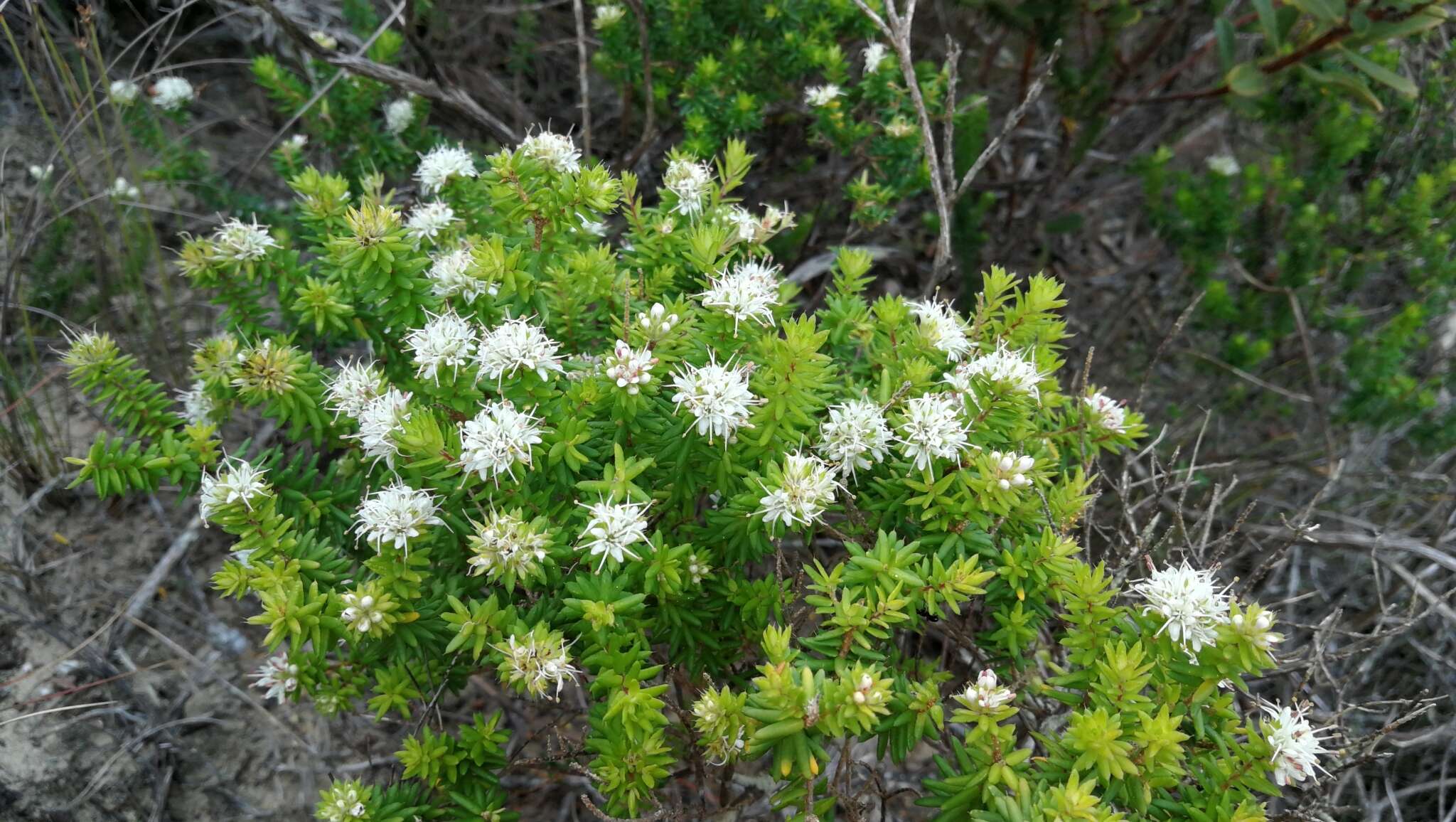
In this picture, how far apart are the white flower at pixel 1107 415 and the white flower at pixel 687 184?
3.37ft

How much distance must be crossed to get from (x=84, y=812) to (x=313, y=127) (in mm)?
2260

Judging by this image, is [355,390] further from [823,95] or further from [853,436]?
[823,95]

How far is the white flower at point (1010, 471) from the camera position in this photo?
1.70m

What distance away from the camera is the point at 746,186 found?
376 centimetres

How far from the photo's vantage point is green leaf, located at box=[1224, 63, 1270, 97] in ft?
11.4

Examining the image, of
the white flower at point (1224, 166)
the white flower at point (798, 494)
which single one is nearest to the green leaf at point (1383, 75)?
the white flower at point (1224, 166)

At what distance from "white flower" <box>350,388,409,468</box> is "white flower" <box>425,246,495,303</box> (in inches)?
10.3

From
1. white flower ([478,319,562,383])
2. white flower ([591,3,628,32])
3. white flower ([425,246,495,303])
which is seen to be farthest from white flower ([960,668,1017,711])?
white flower ([591,3,628,32])

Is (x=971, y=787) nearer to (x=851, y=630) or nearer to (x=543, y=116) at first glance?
(x=851, y=630)

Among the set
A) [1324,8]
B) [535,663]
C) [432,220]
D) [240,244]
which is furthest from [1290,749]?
[1324,8]

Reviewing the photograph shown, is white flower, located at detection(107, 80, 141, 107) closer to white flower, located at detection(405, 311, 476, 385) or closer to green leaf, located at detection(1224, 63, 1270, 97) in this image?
white flower, located at detection(405, 311, 476, 385)

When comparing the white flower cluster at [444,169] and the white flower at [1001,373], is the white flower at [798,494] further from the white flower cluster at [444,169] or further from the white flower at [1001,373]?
the white flower cluster at [444,169]

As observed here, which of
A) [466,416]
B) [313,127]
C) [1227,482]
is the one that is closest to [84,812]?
[466,416]

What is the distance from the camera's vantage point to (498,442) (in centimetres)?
162
